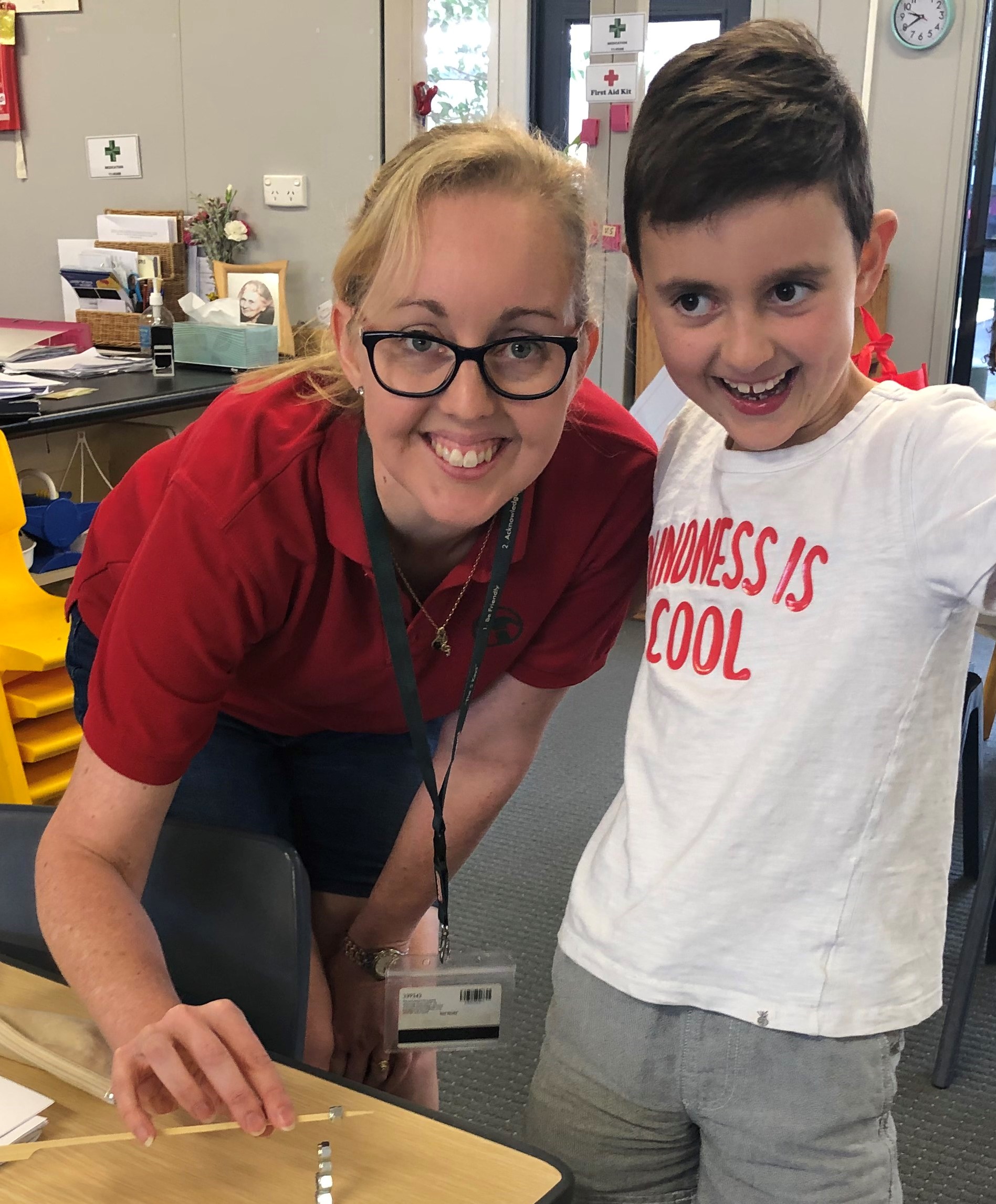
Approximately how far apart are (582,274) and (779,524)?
0.29 m

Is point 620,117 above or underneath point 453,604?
above

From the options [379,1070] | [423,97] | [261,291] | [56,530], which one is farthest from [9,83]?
[379,1070]

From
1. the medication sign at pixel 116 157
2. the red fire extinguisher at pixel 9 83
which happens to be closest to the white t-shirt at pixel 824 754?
the medication sign at pixel 116 157

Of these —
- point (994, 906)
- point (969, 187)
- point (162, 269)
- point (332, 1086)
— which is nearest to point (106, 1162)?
point (332, 1086)

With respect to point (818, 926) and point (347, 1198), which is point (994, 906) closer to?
point (818, 926)

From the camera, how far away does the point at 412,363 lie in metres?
1.04

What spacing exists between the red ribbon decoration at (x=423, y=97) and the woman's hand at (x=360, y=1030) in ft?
10.4

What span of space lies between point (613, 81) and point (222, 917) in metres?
3.49

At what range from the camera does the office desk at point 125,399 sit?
2719 mm

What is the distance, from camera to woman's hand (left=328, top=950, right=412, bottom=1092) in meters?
1.47

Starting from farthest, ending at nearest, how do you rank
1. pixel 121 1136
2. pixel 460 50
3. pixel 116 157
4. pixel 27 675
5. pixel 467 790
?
pixel 460 50
pixel 116 157
pixel 27 675
pixel 467 790
pixel 121 1136

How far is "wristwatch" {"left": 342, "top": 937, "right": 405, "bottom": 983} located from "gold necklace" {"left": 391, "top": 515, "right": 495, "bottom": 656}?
1.34ft

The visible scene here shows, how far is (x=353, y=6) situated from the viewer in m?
3.88

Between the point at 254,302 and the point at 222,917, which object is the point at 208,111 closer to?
the point at 254,302
